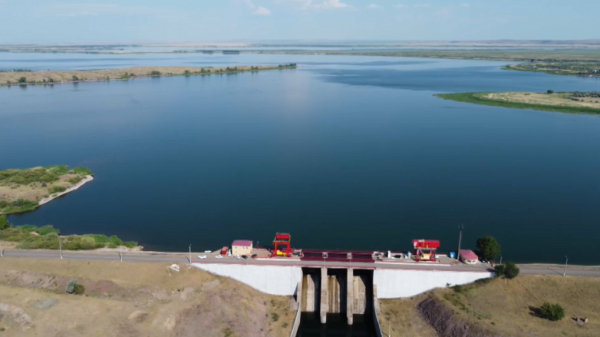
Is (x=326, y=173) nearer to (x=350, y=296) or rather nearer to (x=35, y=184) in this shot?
(x=350, y=296)

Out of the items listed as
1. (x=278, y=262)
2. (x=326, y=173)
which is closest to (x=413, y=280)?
(x=278, y=262)

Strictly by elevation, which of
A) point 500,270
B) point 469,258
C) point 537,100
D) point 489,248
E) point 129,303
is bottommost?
point 129,303

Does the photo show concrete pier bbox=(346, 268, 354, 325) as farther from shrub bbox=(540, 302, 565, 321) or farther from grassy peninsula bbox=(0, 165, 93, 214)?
grassy peninsula bbox=(0, 165, 93, 214)

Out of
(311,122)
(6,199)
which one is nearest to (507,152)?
(311,122)

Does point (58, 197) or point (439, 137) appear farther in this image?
point (439, 137)

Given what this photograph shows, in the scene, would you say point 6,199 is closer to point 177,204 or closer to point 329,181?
point 177,204

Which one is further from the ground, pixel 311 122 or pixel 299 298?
pixel 311 122

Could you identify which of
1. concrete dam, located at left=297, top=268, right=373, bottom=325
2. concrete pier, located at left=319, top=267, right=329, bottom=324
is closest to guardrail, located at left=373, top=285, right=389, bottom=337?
concrete dam, located at left=297, top=268, right=373, bottom=325
